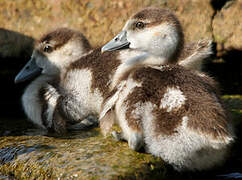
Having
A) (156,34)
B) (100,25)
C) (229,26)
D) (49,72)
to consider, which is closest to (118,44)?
(156,34)

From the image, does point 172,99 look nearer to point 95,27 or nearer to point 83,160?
point 83,160

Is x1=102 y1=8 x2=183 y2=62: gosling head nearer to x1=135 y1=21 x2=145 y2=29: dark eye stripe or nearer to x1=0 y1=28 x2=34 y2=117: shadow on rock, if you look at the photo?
x1=135 y1=21 x2=145 y2=29: dark eye stripe

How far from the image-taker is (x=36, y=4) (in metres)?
4.92

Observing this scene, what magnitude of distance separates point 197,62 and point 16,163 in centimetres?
166

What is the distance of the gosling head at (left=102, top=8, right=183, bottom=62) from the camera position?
3.27 metres

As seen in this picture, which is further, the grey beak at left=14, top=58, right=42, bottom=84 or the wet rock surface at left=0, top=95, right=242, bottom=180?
the grey beak at left=14, top=58, right=42, bottom=84

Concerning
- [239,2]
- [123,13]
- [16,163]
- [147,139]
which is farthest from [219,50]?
[16,163]

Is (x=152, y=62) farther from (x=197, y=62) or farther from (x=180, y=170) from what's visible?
(x=180, y=170)

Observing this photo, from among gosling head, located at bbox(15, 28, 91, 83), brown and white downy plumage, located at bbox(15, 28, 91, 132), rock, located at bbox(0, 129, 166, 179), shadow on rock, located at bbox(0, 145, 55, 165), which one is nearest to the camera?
rock, located at bbox(0, 129, 166, 179)

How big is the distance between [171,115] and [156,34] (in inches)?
39.5

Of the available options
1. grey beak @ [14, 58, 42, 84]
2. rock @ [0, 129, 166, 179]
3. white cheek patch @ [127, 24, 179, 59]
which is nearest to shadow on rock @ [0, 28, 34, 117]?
grey beak @ [14, 58, 42, 84]

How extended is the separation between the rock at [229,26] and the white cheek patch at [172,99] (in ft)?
7.19

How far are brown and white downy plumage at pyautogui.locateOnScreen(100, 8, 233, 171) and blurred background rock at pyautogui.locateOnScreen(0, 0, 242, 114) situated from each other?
5.84 ft

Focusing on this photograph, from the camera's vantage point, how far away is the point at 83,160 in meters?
2.56
